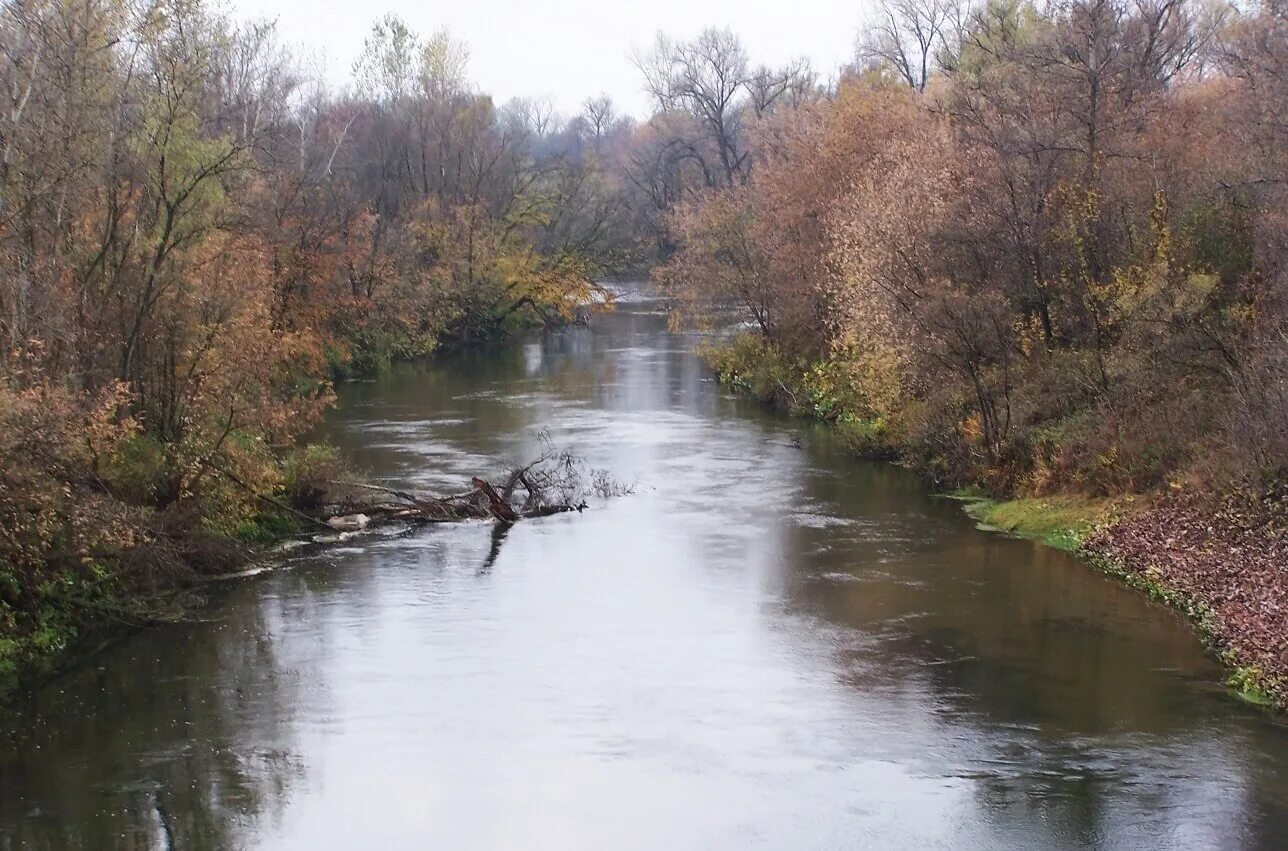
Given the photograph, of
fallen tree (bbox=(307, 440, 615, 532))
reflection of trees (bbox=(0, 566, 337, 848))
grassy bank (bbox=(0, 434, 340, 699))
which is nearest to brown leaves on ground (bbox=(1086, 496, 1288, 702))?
fallen tree (bbox=(307, 440, 615, 532))

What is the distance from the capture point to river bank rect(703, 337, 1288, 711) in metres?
18.6

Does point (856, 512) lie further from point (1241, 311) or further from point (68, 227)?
point (68, 227)

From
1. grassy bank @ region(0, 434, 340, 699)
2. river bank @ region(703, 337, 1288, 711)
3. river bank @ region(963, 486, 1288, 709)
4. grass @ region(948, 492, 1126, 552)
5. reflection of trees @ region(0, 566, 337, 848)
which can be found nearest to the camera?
reflection of trees @ region(0, 566, 337, 848)

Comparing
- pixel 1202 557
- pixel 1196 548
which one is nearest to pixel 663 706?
pixel 1202 557

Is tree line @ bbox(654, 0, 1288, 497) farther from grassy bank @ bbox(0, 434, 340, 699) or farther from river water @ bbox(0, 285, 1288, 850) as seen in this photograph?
grassy bank @ bbox(0, 434, 340, 699)

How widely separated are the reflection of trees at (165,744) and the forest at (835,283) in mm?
1821

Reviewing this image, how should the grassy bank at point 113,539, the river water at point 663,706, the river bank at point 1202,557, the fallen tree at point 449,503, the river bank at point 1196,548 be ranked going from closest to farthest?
the river water at point 663,706, the grassy bank at point 113,539, the river bank at point 1202,557, the river bank at point 1196,548, the fallen tree at point 449,503

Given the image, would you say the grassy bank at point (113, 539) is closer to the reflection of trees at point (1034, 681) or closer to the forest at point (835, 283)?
the forest at point (835, 283)

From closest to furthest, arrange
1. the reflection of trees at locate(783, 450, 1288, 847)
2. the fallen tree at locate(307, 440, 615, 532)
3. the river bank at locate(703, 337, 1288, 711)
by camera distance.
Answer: the reflection of trees at locate(783, 450, 1288, 847), the river bank at locate(703, 337, 1288, 711), the fallen tree at locate(307, 440, 615, 532)

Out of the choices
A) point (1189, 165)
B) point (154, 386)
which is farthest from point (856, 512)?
point (154, 386)

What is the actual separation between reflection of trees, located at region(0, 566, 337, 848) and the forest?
182 cm

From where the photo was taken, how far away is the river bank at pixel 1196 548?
18.6 metres

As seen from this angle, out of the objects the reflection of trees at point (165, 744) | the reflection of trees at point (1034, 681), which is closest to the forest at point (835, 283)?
the reflection of trees at point (165, 744)

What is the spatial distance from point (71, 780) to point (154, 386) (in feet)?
38.2
